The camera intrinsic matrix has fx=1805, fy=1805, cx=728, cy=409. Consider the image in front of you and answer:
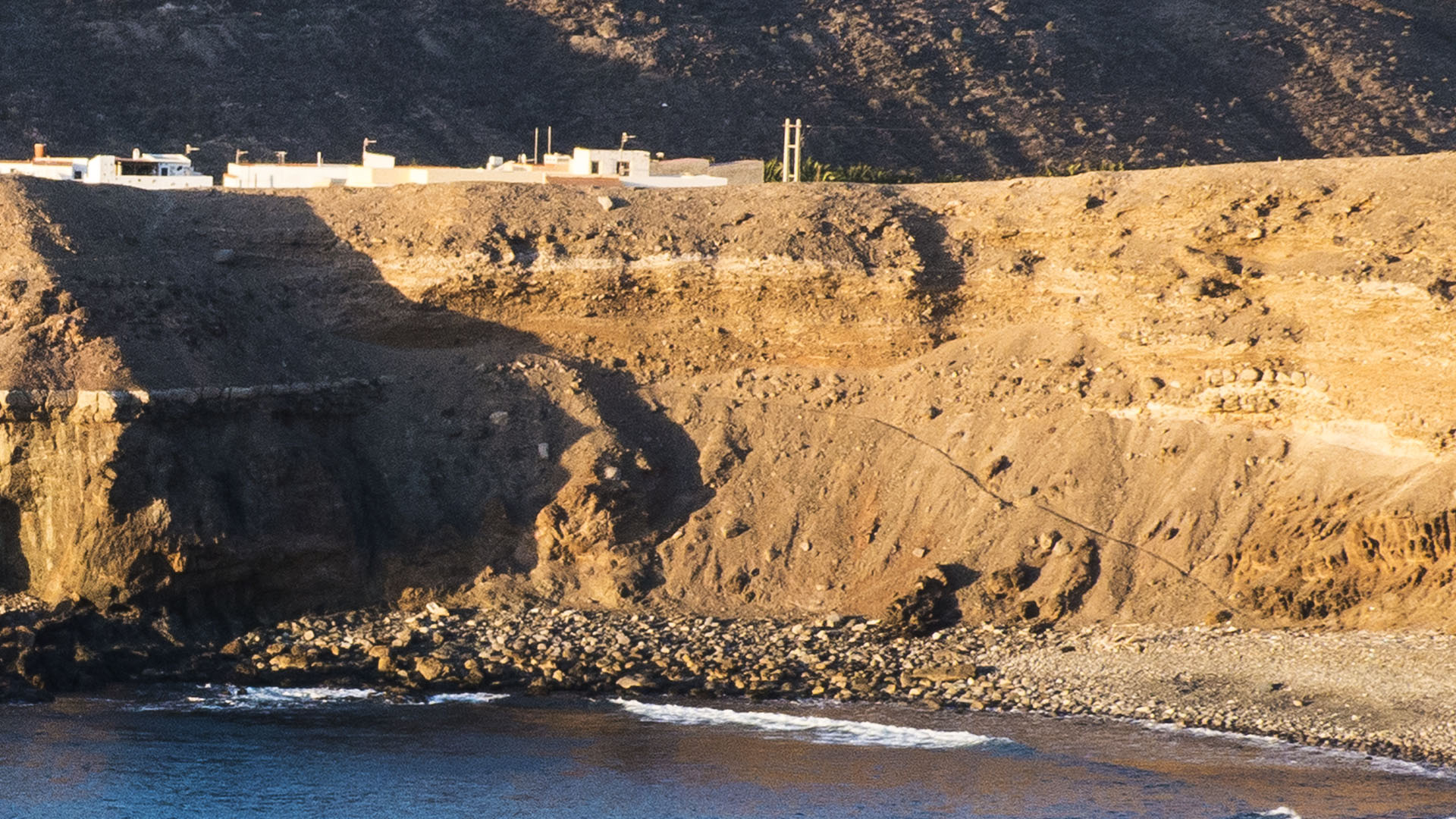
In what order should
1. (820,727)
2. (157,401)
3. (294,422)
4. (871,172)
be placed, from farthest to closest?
(871,172) < (294,422) < (157,401) < (820,727)

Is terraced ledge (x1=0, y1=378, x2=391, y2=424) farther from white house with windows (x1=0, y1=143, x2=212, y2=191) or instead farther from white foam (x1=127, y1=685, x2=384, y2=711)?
white house with windows (x1=0, y1=143, x2=212, y2=191)

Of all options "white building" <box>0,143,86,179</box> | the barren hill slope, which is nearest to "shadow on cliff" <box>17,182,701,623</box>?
"white building" <box>0,143,86,179</box>

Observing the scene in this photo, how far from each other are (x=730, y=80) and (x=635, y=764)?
51595mm

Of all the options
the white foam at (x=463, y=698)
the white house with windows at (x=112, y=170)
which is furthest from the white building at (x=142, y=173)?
the white foam at (x=463, y=698)

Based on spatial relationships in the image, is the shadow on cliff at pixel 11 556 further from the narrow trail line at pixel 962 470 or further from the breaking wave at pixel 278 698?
the narrow trail line at pixel 962 470

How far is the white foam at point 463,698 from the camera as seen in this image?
28297 mm

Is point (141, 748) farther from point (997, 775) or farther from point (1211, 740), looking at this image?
point (1211, 740)

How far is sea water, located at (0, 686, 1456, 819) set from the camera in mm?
23453

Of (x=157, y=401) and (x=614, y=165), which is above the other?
(x=614, y=165)

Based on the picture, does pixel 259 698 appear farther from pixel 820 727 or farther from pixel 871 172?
pixel 871 172

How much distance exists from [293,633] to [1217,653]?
15.3 m

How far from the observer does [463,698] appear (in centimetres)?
2852

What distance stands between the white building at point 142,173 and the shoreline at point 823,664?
857 inches

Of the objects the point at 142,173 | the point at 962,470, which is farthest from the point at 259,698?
the point at 142,173
